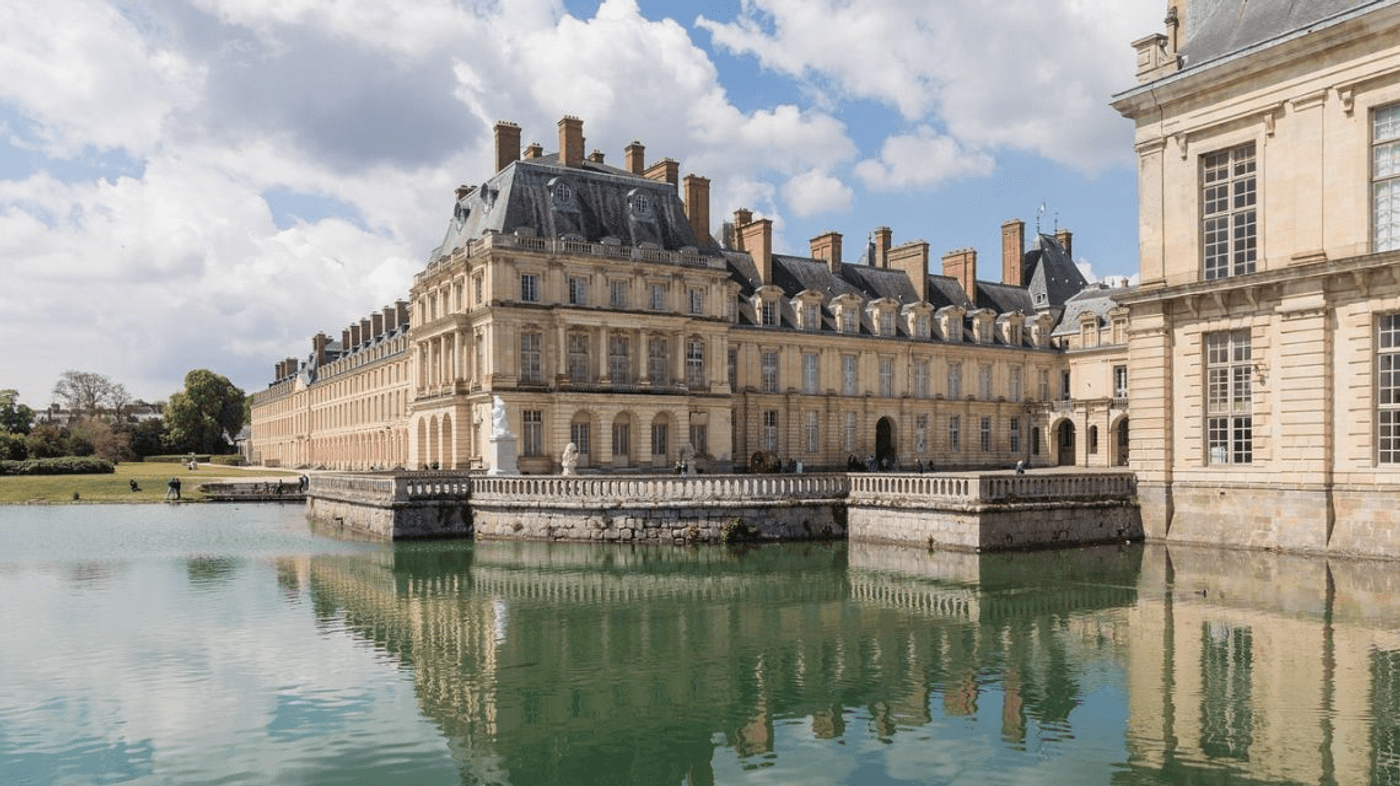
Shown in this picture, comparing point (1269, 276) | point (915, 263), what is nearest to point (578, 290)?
point (915, 263)

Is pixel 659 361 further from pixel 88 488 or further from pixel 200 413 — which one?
pixel 200 413

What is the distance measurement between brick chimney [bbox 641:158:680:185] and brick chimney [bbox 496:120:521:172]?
551 centimetres

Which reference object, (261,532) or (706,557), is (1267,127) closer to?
(706,557)

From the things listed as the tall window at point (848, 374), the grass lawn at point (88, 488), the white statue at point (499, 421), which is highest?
the tall window at point (848, 374)

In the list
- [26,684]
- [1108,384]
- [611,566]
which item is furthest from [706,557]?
[1108,384]

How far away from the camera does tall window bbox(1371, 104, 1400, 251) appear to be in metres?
18.8

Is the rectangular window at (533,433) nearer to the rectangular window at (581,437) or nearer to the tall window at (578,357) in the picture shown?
the rectangular window at (581,437)

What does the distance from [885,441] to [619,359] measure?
1466 cm

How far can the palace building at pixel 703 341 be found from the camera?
3700 centimetres

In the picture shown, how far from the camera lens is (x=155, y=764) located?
8.74 meters

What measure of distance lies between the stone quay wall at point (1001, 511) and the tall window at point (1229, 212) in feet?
16.5

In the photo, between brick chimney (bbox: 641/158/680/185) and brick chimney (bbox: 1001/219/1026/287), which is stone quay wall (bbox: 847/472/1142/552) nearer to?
brick chimney (bbox: 641/158/680/185)

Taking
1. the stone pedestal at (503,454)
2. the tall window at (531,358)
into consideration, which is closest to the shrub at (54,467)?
the tall window at (531,358)

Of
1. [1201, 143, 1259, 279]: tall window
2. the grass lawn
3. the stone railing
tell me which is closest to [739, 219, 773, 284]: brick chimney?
the stone railing
